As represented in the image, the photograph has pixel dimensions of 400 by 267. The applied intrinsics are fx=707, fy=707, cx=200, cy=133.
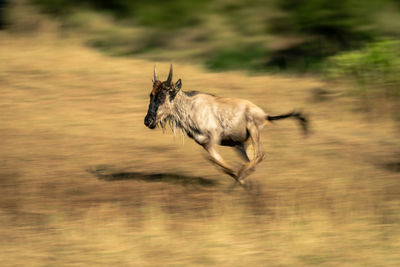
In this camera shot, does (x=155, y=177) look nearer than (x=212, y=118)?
No

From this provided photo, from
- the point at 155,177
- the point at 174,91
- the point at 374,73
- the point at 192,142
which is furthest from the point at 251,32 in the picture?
the point at 174,91

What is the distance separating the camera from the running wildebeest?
8273 millimetres

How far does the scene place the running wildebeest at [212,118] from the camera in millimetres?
8273

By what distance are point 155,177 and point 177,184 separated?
432 millimetres

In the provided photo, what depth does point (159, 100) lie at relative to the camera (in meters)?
8.34

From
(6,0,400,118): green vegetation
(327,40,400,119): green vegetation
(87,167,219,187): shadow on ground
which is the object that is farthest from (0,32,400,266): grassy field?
(6,0,400,118): green vegetation

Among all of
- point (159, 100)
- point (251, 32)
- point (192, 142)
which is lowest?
point (192, 142)

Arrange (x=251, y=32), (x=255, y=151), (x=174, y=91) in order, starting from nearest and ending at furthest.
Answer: (x=255, y=151), (x=174, y=91), (x=251, y=32)

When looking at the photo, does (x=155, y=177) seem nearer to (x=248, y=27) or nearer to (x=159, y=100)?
(x=159, y=100)

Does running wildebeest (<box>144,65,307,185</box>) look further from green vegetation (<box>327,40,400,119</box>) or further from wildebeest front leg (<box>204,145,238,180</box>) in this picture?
green vegetation (<box>327,40,400,119</box>)

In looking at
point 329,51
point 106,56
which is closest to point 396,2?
point 329,51

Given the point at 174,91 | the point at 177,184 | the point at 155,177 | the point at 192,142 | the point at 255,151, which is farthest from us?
the point at 192,142

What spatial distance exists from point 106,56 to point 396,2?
661cm

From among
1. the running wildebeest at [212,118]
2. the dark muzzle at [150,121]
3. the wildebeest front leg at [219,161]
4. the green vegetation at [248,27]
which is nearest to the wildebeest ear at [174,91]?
the running wildebeest at [212,118]
